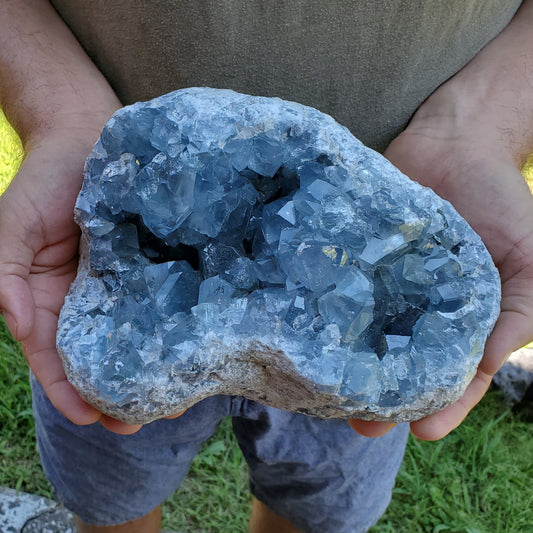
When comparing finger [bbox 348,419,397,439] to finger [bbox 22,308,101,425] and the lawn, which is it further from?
the lawn

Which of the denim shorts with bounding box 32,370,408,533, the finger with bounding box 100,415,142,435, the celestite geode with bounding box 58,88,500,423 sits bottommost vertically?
the denim shorts with bounding box 32,370,408,533

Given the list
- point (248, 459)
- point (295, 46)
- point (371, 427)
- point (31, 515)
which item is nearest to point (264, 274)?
point (371, 427)

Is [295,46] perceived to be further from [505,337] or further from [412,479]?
[412,479]

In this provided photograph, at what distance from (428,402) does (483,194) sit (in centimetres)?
48

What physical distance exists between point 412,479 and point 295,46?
5.25ft

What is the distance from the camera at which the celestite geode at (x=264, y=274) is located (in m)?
1.05

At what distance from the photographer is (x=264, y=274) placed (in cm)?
110

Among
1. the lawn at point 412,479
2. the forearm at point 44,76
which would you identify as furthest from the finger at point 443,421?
the lawn at point 412,479

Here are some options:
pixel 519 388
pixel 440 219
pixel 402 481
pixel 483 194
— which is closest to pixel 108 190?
pixel 440 219

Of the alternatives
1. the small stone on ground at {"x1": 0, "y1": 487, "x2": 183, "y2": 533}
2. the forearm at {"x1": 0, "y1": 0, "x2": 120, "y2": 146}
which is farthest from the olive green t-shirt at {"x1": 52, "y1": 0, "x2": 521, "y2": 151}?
the small stone on ground at {"x1": 0, "y1": 487, "x2": 183, "y2": 533}

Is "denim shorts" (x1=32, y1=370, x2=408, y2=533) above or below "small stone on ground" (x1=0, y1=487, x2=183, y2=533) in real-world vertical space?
above

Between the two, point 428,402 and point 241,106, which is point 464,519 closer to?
point 428,402

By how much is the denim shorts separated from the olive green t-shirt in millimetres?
715

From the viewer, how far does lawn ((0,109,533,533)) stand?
7.08 ft
